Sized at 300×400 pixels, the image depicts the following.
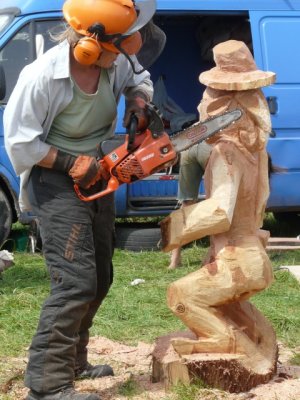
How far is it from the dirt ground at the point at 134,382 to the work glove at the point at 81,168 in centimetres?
108

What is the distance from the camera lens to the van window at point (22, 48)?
805 cm

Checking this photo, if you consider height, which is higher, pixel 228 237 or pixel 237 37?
pixel 237 37

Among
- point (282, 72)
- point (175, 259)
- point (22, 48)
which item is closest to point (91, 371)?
point (175, 259)

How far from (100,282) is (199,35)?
17.9 ft

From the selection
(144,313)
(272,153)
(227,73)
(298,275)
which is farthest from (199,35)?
(227,73)

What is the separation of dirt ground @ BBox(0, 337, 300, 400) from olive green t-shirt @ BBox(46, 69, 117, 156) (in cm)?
120

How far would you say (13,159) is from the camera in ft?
13.4

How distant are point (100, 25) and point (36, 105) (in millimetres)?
460

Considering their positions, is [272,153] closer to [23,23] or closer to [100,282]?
[23,23]

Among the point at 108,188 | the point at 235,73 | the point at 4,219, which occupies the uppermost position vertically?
the point at 235,73

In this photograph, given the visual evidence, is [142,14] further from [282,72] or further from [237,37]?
[237,37]

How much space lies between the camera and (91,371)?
4727 millimetres

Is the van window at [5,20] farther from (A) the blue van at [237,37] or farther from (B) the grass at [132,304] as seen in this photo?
(B) the grass at [132,304]

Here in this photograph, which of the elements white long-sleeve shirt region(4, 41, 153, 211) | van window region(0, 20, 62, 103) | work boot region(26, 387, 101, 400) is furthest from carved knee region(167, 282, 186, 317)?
van window region(0, 20, 62, 103)
